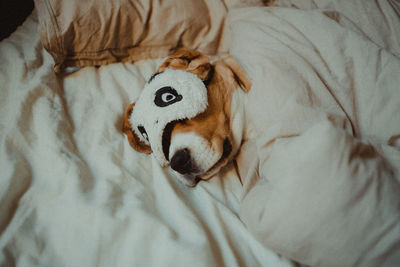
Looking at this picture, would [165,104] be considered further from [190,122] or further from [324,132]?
[324,132]

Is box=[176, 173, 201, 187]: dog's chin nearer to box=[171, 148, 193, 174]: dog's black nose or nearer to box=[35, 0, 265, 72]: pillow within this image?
box=[171, 148, 193, 174]: dog's black nose

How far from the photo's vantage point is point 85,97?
2.89 feet

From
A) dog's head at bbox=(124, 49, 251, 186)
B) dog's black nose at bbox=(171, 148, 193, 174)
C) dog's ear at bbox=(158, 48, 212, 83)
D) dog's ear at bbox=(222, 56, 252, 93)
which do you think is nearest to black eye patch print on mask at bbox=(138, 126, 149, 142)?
dog's head at bbox=(124, 49, 251, 186)

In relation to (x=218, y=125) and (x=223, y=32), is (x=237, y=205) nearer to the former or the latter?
(x=218, y=125)

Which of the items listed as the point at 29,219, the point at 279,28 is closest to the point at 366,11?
the point at 279,28

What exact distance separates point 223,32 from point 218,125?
1.97 ft

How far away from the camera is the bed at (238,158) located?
0.42m

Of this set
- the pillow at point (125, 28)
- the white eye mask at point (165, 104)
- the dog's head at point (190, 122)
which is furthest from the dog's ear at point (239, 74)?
the pillow at point (125, 28)

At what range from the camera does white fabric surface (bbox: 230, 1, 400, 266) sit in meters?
0.40

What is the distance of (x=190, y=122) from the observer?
66 cm

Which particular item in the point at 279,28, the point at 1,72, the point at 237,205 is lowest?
the point at 237,205

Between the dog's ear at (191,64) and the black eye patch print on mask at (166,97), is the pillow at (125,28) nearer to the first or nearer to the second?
the dog's ear at (191,64)

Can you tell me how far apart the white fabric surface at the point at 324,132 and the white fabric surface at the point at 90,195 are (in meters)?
0.10

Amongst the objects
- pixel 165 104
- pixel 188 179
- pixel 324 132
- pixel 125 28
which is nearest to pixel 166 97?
pixel 165 104
